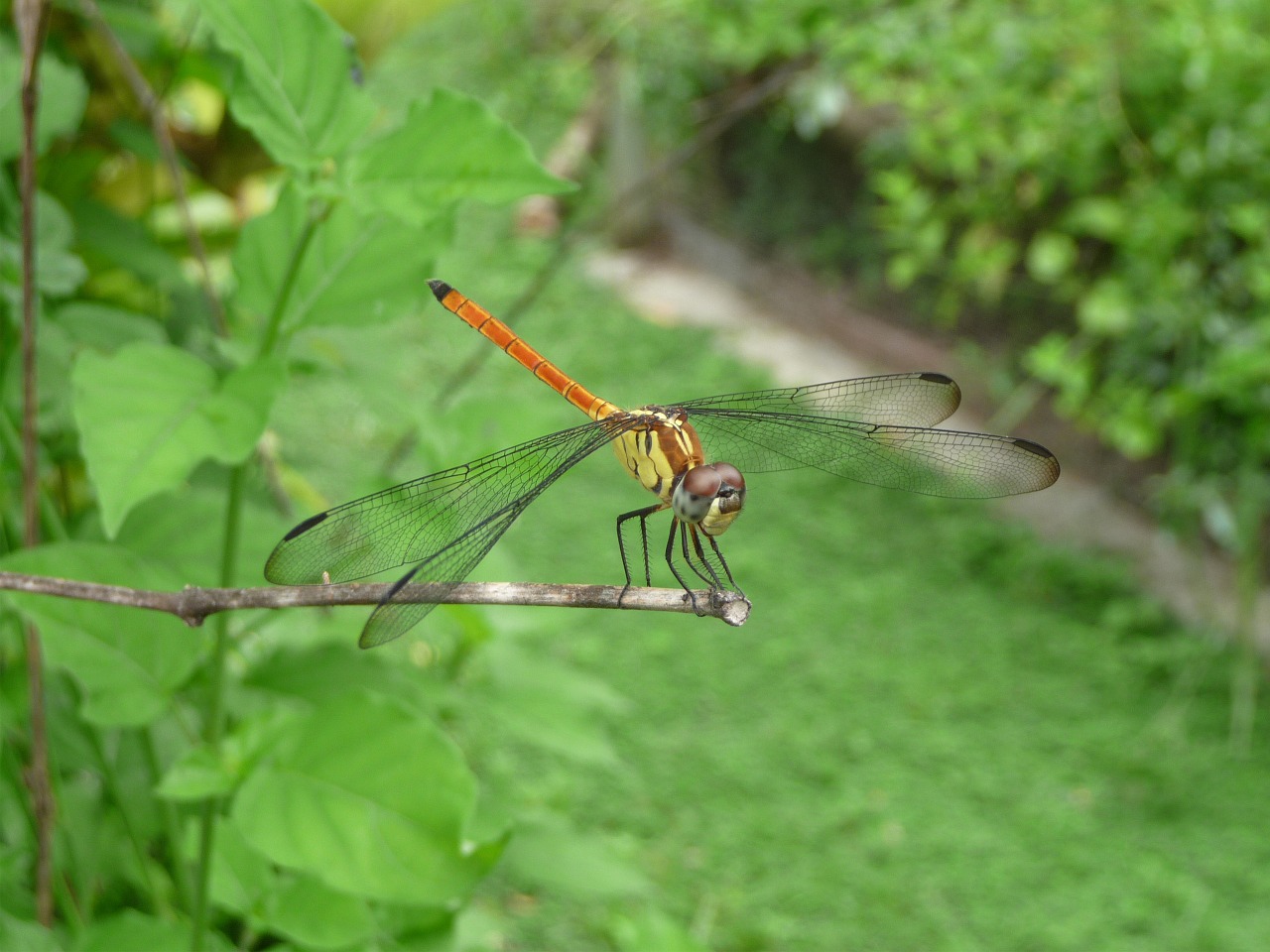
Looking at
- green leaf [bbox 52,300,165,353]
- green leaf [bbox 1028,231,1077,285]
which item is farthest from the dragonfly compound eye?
green leaf [bbox 1028,231,1077,285]

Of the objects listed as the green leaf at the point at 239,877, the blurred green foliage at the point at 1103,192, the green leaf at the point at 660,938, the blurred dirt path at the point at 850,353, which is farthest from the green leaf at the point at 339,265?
the blurred dirt path at the point at 850,353

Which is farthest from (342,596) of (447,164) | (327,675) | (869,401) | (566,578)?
(566,578)

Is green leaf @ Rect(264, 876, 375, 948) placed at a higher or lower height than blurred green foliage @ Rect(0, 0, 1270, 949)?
lower

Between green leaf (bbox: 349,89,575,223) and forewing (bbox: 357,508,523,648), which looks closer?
forewing (bbox: 357,508,523,648)

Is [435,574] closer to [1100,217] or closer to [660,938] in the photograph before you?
[660,938]

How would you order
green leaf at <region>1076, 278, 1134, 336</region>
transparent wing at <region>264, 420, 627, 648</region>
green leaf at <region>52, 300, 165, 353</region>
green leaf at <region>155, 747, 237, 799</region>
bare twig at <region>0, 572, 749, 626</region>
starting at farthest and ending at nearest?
green leaf at <region>1076, 278, 1134, 336</region>
green leaf at <region>52, 300, 165, 353</region>
green leaf at <region>155, 747, 237, 799</region>
transparent wing at <region>264, 420, 627, 648</region>
bare twig at <region>0, 572, 749, 626</region>

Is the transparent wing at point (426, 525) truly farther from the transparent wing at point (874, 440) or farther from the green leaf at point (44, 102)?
the green leaf at point (44, 102)

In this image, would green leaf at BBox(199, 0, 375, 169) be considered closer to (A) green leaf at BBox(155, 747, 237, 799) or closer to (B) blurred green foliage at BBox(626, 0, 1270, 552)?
(A) green leaf at BBox(155, 747, 237, 799)
